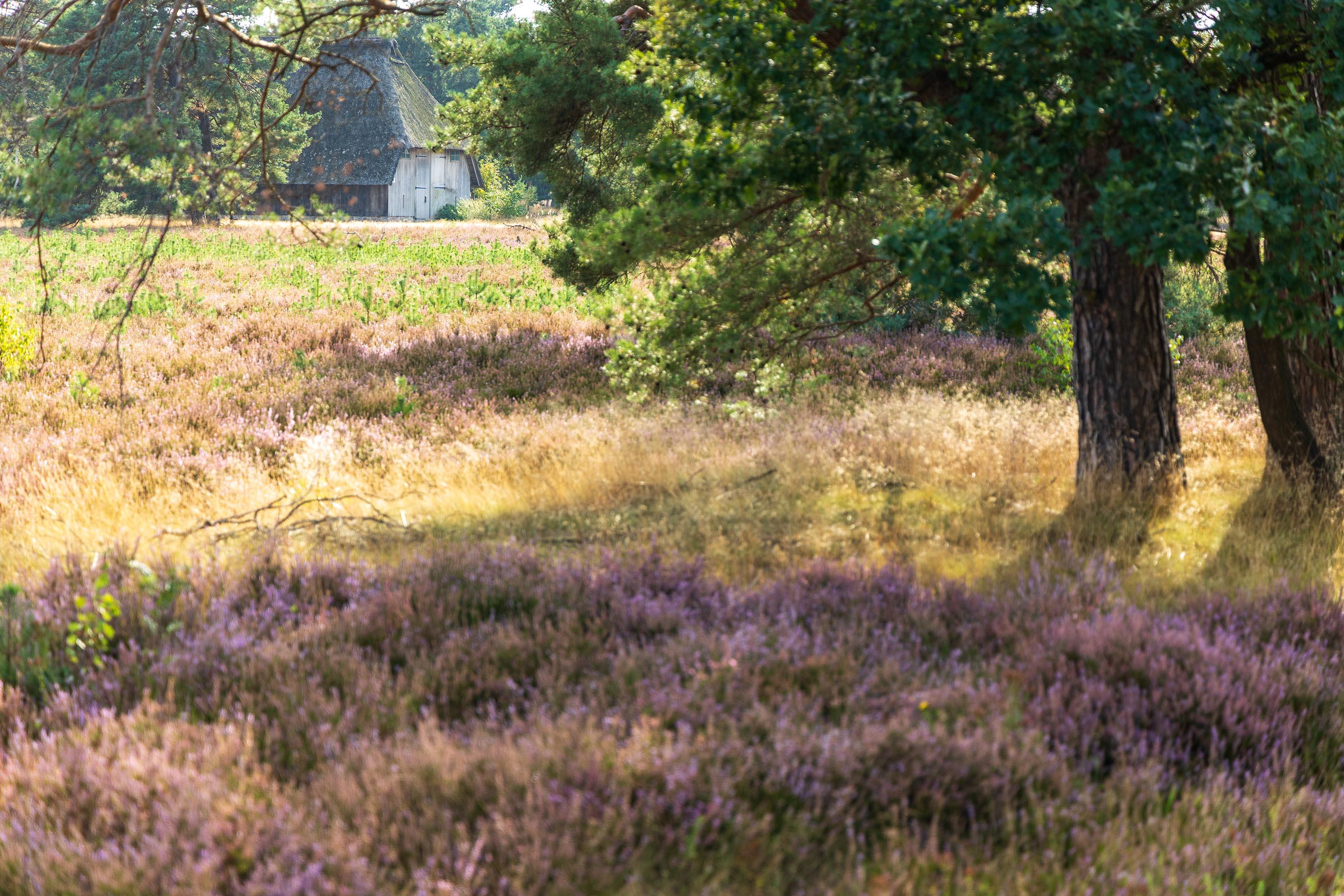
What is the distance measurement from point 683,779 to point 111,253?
2679 cm

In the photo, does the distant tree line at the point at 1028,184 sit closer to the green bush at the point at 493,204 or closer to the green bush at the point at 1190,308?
the green bush at the point at 1190,308

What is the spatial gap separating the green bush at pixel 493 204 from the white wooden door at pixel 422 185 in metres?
1.15

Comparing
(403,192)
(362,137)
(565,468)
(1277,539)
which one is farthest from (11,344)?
(362,137)

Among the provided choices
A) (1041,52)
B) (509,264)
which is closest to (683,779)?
(1041,52)

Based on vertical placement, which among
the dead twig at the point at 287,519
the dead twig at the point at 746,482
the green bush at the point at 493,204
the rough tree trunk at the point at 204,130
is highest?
the rough tree trunk at the point at 204,130

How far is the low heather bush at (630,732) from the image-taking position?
2500 mm

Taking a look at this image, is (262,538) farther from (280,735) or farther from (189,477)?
(280,735)

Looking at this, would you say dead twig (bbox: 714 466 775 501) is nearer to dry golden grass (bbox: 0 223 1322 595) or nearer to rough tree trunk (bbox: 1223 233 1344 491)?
dry golden grass (bbox: 0 223 1322 595)

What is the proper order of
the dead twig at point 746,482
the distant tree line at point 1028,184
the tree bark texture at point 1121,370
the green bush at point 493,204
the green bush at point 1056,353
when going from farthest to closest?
the green bush at point 493,204
the green bush at point 1056,353
the dead twig at point 746,482
the tree bark texture at point 1121,370
the distant tree line at point 1028,184

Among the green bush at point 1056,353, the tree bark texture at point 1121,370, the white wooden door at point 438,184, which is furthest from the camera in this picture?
the white wooden door at point 438,184

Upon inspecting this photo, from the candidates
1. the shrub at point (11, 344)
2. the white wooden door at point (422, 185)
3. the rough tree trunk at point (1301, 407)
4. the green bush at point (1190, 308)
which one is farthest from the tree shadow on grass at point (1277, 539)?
the white wooden door at point (422, 185)

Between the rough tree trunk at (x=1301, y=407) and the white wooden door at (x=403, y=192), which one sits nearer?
the rough tree trunk at (x=1301, y=407)

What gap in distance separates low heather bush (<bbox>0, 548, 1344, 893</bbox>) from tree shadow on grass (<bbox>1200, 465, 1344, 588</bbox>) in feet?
3.07

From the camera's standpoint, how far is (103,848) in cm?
→ 249
